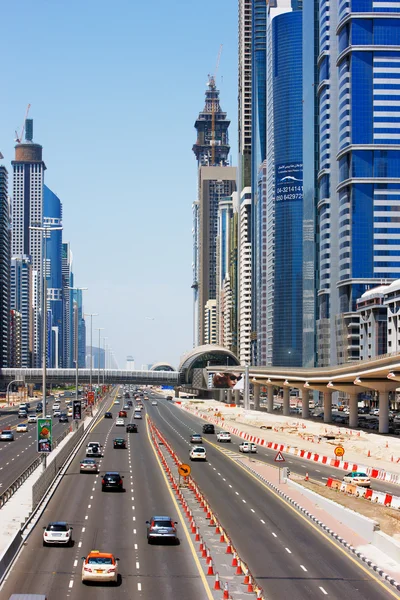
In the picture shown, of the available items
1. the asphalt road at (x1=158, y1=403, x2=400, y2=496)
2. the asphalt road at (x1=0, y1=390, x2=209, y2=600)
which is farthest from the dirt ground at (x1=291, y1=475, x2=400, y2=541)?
the asphalt road at (x1=0, y1=390, x2=209, y2=600)

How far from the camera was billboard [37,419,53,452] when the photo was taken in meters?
56.7

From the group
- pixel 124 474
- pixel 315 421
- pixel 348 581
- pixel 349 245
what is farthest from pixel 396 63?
pixel 348 581

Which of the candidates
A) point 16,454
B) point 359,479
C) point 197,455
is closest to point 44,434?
point 359,479

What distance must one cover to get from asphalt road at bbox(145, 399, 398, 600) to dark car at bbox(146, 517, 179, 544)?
2.56m

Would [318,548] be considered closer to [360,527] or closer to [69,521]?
[360,527]

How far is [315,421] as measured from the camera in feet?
470

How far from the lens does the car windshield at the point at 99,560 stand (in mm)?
30906

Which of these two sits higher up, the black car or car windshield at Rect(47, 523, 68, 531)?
car windshield at Rect(47, 523, 68, 531)

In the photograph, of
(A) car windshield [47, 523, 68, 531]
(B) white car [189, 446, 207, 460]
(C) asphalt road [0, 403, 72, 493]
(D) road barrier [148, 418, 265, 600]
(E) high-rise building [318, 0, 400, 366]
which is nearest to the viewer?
(D) road barrier [148, 418, 265, 600]

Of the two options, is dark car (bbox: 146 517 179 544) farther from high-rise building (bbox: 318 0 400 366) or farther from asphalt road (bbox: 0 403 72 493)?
high-rise building (bbox: 318 0 400 366)

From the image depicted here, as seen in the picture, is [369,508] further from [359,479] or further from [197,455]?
[197,455]

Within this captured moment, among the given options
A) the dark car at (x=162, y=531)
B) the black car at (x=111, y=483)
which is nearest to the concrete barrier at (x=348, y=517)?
the dark car at (x=162, y=531)

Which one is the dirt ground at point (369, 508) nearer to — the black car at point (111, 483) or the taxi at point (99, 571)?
the black car at point (111, 483)

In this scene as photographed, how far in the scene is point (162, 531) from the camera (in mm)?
37938
